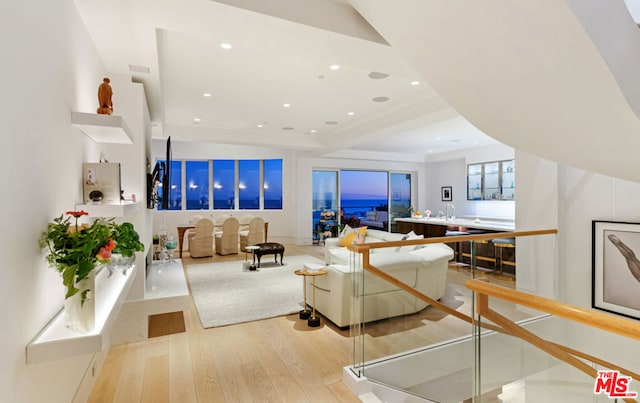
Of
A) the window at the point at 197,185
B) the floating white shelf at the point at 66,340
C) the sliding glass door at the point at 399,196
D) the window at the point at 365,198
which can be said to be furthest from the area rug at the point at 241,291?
the sliding glass door at the point at 399,196

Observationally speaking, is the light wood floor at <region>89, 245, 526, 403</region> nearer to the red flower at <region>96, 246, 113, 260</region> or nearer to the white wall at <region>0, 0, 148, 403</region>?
the white wall at <region>0, 0, 148, 403</region>

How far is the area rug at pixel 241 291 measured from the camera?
12.8 feet

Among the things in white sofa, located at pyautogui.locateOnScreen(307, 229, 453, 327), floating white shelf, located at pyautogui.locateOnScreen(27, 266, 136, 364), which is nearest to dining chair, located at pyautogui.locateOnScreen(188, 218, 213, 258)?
white sofa, located at pyautogui.locateOnScreen(307, 229, 453, 327)

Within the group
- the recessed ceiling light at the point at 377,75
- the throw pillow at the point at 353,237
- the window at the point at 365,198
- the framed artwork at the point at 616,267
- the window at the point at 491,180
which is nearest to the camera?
the framed artwork at the point at 616,267

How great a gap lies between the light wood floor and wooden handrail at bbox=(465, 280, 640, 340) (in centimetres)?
82

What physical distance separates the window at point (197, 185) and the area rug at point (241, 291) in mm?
3439

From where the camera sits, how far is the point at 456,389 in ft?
9.62

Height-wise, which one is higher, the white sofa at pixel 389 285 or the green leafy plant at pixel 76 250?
the green leafy plant at pixel 76 250

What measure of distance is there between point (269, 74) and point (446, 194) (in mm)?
7443

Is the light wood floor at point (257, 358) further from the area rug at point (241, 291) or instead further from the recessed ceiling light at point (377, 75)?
the recessed ceiling light at point (377, 75)

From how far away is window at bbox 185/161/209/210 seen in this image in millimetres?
9625

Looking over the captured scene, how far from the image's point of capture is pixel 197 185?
9727mm

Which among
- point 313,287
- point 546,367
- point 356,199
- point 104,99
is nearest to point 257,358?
point 313,287

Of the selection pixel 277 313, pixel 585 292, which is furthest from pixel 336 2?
pixel 585 292
